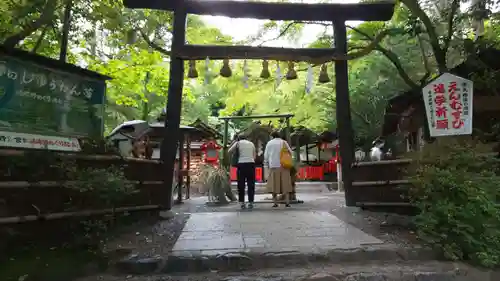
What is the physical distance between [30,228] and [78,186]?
2.66 feet

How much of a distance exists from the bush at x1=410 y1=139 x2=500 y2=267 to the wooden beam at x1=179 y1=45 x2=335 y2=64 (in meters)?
4.39

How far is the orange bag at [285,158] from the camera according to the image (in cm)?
1012

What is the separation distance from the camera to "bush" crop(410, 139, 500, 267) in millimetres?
4891

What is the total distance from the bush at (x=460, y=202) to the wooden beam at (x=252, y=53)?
4.39 meters

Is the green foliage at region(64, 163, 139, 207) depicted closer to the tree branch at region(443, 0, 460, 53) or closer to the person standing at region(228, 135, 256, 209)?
the person standing at region(228, 135, 256, 209)

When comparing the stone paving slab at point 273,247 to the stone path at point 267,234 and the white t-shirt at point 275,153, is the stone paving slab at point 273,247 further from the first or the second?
the white t-shirt at point 275,153

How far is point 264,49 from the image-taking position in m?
9.17

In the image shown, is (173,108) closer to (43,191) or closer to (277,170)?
(277,170)

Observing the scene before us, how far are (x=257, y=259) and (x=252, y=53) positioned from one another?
223 inches

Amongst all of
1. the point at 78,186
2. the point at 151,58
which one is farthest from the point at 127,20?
the point at 78,186

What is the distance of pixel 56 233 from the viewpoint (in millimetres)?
5262

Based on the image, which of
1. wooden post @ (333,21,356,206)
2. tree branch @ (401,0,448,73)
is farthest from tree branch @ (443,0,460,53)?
wooden post @ (333,21,356,206)

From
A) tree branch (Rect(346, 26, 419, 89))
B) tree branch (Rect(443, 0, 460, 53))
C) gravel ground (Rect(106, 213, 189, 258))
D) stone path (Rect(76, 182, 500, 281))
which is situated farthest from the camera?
tree branch (Rect(346, 26, 419, 89))

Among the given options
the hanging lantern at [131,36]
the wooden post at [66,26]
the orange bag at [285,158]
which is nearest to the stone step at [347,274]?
the wooden post at [66,26]
